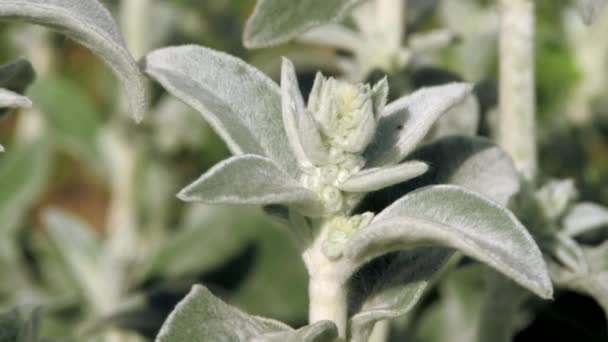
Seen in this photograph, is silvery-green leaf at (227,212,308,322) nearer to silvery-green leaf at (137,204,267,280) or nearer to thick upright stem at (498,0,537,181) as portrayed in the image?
silvery-green leaf at (137,204,267,280)

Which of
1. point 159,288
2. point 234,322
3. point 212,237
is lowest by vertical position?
point 212,237

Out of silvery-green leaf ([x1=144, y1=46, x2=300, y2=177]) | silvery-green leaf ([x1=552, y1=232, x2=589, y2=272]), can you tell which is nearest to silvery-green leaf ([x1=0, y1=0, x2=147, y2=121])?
silvery-green leaf ([x1=144, y1=46, x2=300, y2=177])

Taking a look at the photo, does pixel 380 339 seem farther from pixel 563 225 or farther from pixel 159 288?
pixel 159 288

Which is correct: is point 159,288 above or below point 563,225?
below

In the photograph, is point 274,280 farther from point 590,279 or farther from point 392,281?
point 392,281

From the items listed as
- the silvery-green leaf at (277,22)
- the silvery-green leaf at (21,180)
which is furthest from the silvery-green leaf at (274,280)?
the silvery-green leaf at (277,22)

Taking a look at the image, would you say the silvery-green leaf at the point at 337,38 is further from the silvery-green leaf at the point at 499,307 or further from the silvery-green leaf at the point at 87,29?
the silvery-green leaf at the point at 87,29

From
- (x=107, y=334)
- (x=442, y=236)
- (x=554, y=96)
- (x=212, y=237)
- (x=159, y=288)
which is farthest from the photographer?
(x=554, y=96)

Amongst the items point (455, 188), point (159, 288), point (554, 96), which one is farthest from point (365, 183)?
point (554, 96)
